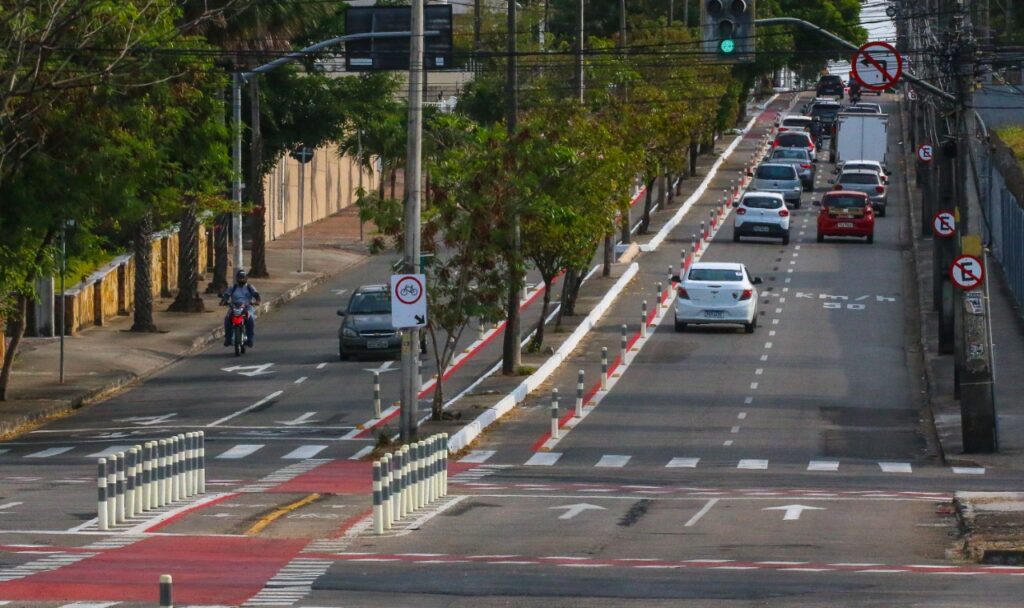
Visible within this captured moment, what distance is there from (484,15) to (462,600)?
85676 mm

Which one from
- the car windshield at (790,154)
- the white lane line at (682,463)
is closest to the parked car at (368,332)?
the white lane line at (682,463)

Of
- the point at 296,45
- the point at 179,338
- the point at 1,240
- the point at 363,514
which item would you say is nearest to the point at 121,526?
the point at 363,514

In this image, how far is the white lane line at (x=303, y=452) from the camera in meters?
27.2

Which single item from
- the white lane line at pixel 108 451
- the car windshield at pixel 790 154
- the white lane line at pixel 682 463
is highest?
the car windshield at pixel 790 154

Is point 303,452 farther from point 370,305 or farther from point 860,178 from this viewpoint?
point 860,178

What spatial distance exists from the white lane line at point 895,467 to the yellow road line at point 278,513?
8.66 meters

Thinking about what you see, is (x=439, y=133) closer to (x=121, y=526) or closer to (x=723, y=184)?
(x=121, y=526)

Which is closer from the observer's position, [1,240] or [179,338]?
[1,240]

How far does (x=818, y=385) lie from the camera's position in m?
35.6

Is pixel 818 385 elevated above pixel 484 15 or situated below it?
below

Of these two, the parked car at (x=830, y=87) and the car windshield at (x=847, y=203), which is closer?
the car windshield at (x=847, y=203)

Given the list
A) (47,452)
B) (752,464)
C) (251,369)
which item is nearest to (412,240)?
(752,464)

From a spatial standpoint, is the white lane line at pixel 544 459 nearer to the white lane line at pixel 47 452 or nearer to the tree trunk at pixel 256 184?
the white lane line at pixel 47 452

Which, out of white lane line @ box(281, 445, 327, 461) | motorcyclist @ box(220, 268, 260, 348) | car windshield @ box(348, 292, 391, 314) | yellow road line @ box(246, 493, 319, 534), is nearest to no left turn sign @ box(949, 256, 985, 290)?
white lane line @ box(281, 445, 327, 461)
